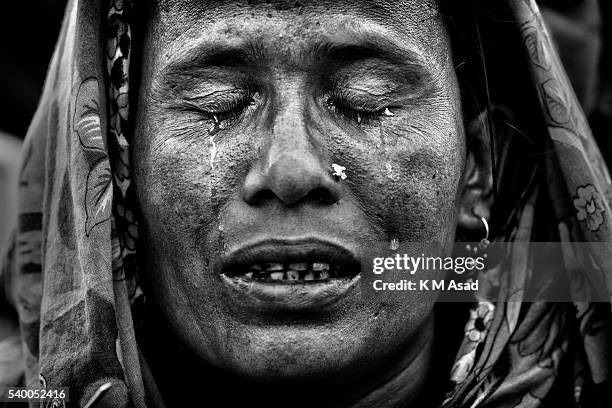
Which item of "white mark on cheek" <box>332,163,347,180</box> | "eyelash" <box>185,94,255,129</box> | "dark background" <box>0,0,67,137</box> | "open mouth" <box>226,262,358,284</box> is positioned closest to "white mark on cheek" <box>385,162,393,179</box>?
"white mark on cheek" <box>332,163,347,180</box>

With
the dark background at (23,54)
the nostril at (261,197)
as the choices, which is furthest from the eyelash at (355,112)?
the dark background at (23,54)

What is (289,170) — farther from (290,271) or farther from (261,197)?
(290,271)

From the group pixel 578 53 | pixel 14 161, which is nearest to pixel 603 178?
pixel 578 53

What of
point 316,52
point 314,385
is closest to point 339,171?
point 316,52

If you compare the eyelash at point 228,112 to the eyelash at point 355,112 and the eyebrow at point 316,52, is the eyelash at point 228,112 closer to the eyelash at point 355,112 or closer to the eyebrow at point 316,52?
the eyebrow at point 316,52

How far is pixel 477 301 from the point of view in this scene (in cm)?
254

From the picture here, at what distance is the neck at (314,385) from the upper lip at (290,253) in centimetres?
30

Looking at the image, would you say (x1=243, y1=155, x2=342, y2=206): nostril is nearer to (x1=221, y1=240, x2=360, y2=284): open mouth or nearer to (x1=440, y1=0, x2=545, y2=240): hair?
(x1=221, y1=240, x2=360, y2=284): open mouth

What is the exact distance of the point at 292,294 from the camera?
2152 mm

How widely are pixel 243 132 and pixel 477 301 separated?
75cm

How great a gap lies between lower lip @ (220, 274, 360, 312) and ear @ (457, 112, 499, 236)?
48cm

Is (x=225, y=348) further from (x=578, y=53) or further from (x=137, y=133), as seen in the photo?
(x=578, y=53)

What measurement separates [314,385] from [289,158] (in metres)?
0.51

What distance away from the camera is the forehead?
7.36ft
